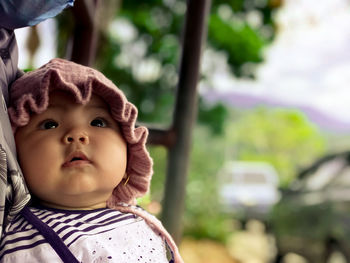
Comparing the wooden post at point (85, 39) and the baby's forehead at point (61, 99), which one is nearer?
the baby's forehead at point (61, 99)

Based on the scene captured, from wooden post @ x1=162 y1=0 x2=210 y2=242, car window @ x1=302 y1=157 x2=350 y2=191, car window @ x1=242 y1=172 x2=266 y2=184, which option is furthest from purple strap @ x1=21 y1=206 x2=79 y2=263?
car window @ x1=242 y1=172 x2=266 y2=184

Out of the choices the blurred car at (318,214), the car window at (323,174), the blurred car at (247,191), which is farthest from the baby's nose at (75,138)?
the blurred car at (247,191)

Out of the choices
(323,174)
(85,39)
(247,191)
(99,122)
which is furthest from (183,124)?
(247,191)

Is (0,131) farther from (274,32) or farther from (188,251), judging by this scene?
(274,32)

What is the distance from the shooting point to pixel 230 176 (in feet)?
34.9

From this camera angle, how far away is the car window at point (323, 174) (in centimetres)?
405

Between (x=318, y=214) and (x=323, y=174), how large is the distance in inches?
19.5

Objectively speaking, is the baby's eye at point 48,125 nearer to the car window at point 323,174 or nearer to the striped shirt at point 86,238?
the striped shirt at point 86,238

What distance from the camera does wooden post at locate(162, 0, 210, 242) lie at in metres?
1.54

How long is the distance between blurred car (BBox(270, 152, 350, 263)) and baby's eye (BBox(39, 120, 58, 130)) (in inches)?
123

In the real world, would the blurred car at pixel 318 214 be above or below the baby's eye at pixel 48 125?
below

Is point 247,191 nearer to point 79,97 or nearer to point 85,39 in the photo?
point 85,39

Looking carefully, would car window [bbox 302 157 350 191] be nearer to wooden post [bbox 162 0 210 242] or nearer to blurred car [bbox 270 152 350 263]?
blurred car [bbox 270 152 350 263]

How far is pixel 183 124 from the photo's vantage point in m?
1.56
